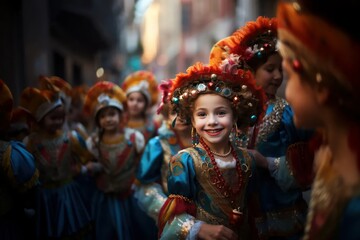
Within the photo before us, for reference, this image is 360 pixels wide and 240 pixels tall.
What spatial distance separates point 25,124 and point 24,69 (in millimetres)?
3453

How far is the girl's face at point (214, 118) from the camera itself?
3.00 meters

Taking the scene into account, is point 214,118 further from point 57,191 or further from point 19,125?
point 57,191

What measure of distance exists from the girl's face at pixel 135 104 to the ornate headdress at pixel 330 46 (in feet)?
16.3

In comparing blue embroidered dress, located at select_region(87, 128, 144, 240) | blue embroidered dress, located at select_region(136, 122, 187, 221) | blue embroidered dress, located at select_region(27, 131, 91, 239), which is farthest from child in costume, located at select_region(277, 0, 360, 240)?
blue embroidered dress, located at select_region(87, 128, 144, 240)

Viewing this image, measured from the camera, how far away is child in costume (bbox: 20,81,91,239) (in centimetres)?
464

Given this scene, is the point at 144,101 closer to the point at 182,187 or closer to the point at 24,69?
the point at 24,69

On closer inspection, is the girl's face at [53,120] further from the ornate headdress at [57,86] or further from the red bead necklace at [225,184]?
the red bead necklace at [225,184]

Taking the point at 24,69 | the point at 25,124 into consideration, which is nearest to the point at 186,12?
the point at 24,69

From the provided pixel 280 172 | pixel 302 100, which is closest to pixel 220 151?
pixel 280 172

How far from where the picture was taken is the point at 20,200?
12.4 feet

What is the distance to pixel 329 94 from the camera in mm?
1940

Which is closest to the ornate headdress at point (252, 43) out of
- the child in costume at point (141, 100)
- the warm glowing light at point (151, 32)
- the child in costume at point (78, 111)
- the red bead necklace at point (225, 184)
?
the red bead necklace at point (225, 184)

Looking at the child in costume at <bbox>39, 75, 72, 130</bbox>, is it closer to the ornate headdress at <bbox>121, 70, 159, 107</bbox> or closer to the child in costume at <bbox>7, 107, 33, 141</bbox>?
the child in costume at <bbox>7, 107, 33, 141</bbox>

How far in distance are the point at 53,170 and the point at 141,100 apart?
94.4 inches
